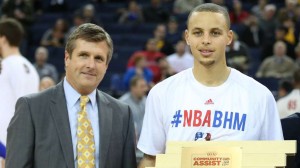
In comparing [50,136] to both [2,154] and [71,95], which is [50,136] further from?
[2,154]

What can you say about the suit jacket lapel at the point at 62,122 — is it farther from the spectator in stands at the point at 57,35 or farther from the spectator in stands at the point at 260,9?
the spectator in stands at the point at 57,35

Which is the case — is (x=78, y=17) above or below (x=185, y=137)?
above

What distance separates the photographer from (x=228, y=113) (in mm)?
5188

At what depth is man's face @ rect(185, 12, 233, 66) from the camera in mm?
5160

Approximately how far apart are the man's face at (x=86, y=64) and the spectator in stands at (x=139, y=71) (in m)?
9.44

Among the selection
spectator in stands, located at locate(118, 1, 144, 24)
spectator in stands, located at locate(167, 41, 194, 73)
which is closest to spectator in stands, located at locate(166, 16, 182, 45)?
spectator in stands, located at locate(118, 1, 144, 24)

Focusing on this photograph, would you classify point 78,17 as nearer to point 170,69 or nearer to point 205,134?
point 170,69

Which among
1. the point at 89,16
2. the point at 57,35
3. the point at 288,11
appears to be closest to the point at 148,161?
the point at 288,11

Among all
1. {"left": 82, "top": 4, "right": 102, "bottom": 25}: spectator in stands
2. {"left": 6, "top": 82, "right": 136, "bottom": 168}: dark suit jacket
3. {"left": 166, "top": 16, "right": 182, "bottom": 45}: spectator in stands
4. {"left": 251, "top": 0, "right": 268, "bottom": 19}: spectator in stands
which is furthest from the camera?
{"left": 82, "top": 4, "right": 102, "bottom": 25}: spectator in stands

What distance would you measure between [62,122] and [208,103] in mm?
917

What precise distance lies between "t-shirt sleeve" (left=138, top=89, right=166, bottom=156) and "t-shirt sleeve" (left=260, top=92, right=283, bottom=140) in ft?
2.11

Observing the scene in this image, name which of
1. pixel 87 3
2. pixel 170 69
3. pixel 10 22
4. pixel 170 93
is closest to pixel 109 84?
pixel 170 69

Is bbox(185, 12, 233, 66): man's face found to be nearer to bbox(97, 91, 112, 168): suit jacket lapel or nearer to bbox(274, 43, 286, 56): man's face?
bbox(97, 91, 112, 168): suit jacket lapel

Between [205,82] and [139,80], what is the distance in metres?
7.41
